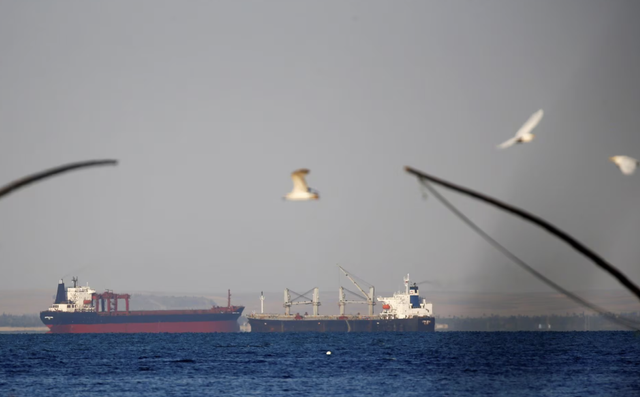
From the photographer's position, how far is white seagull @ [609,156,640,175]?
35.9 ft

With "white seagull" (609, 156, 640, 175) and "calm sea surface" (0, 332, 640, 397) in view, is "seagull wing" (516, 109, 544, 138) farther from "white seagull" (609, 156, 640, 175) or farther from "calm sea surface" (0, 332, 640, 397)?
"calm sea surface" (0, 332, 640, 397)

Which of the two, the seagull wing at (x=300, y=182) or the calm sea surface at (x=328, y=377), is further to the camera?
the calm sea surface at (x=328, y=377)

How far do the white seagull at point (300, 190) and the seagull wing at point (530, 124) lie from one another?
2696 mm

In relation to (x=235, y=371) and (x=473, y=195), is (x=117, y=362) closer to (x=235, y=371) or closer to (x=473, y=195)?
(x=235, y=371)

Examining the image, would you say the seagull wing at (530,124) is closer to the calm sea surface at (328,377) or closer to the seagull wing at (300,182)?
the seagull wing at (300,182)

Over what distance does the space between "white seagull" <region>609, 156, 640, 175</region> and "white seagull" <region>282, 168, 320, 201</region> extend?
3.78m

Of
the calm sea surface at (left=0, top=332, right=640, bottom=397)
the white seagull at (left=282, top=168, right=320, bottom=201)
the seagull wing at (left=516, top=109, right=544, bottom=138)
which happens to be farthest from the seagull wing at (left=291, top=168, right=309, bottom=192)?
the calm sea surface at (left=0, top=332, right=640, bottom=397)

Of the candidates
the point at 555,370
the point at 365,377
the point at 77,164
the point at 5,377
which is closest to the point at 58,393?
the point at 5,377

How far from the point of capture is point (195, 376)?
2537 inches

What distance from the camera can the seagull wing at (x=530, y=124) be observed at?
11.0m

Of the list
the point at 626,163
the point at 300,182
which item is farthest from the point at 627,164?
the point at 300,182

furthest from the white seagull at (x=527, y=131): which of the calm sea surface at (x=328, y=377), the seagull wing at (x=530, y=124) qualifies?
the calm sea surface at (x=328, y=377)

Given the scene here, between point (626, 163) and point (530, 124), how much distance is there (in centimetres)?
127

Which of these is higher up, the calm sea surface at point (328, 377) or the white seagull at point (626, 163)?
the white seagull at point (626, 163)
